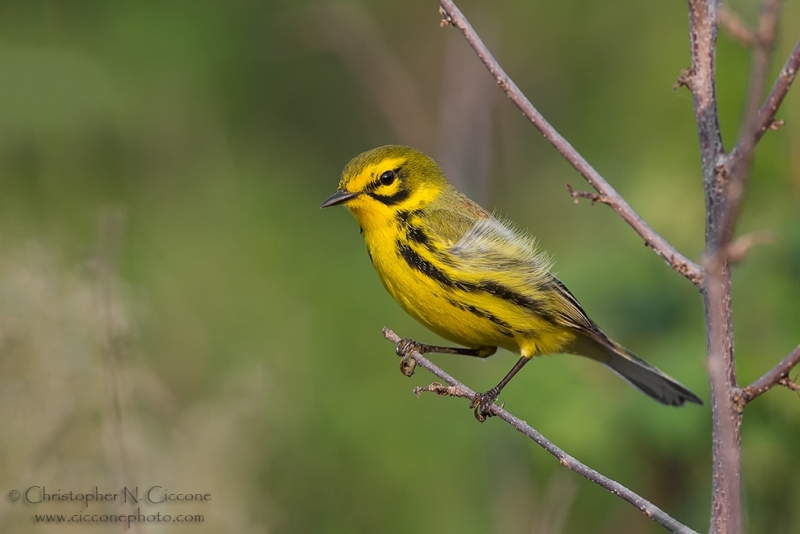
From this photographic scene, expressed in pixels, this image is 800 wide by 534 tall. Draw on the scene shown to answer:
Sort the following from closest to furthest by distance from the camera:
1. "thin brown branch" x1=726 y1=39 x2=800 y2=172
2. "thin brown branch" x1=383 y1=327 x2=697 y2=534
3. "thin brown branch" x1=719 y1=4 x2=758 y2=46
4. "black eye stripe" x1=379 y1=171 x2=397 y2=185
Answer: "thin brown branch" x1=719 y1=4 x2=758 y2=46 < "thin brown branch" x1=726 y1=39 x2=800 y2=172 < "thin brown branch" x1=383 y1=327 x2=697 y2=534 < "black eye stripe" x1=379 y1=171 x2=397 y2=185

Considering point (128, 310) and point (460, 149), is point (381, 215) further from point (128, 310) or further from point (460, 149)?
point (460, 149)

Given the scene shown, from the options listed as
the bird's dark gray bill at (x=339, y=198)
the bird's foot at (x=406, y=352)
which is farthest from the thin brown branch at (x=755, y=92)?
the bird's dark gray bill at (x=339, y=198)

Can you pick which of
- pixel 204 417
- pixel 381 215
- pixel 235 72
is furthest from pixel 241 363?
pixel 235 72

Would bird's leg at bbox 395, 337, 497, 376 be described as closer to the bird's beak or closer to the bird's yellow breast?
the bird's yellow breast

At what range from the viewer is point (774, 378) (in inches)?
78.5

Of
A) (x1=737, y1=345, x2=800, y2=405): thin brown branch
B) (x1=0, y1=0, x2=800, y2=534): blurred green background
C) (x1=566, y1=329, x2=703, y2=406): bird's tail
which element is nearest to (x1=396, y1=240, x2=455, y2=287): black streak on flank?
(x1=566, y1=329, x2=703, y2=406): bird's tail

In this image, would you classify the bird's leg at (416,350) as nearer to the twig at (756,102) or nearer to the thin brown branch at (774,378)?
the thin brown branch at (774,378)

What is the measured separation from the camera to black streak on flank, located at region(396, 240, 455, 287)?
3.71 m

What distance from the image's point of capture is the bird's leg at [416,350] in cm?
391

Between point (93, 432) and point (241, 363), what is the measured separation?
1.47m

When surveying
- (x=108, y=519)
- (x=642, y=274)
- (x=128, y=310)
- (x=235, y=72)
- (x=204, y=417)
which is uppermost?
(x=235, y=72)

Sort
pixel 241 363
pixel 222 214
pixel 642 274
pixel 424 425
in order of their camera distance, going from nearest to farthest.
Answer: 1. pixel 642 274
2. pixel 241 363
3. pixel 424 425
4. pixel 222 214

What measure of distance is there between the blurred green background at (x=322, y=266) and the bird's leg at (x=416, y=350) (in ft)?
0.58

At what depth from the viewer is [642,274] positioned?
4547 millimetres
